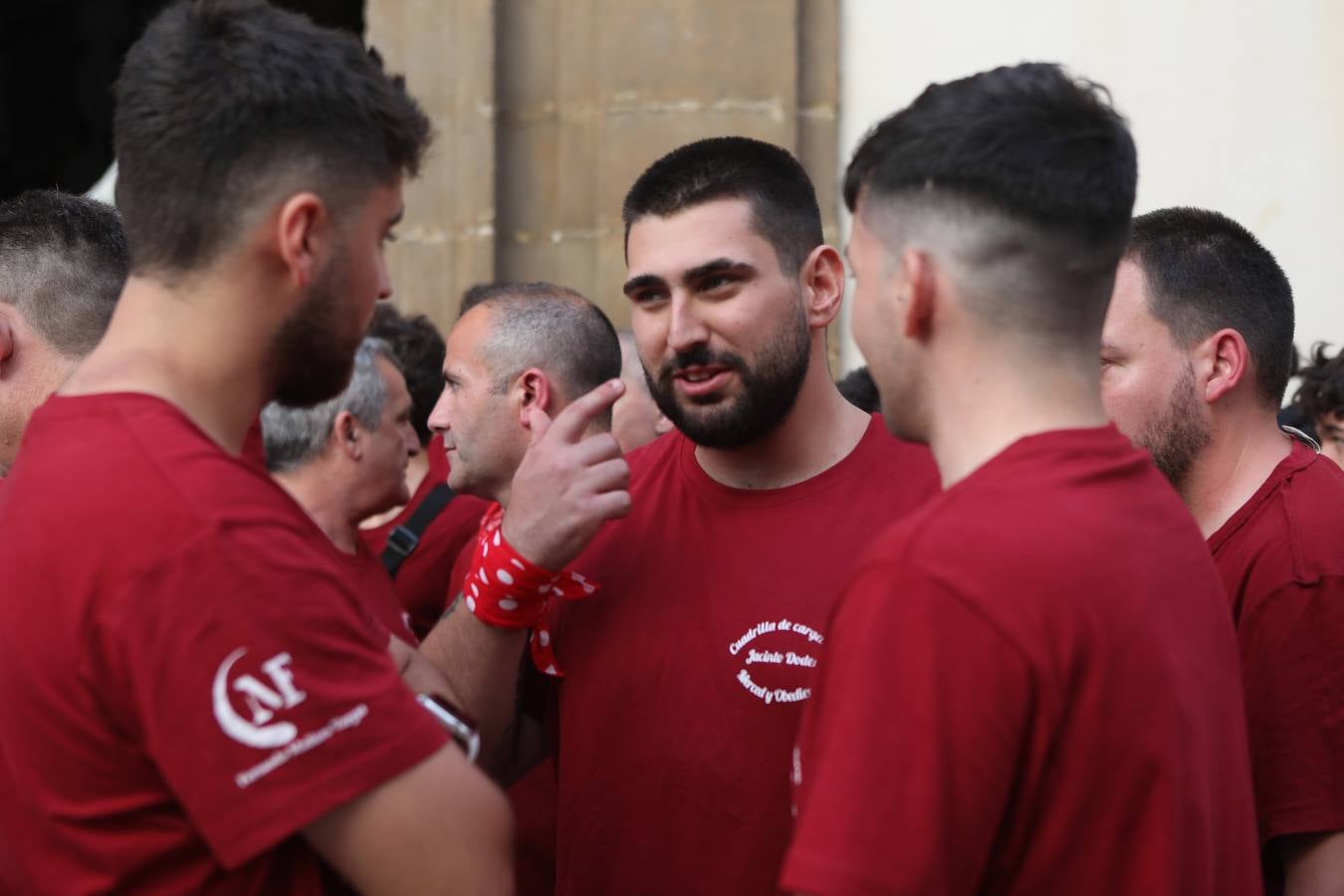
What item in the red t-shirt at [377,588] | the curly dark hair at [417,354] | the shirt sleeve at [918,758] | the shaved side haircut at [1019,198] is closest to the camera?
the shirt sleeve at [918,758]

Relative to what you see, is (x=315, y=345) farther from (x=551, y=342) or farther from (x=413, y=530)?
(x=413, y=530)

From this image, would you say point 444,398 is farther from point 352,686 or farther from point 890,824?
point 890,824

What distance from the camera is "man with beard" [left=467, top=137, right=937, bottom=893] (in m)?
2.48

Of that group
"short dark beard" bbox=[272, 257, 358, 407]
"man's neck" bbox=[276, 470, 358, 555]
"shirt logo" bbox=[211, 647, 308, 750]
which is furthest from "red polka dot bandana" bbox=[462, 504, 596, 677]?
"man's neck" bbox=[276, 470, 358, 555]

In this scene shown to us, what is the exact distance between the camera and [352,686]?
1.68 metres

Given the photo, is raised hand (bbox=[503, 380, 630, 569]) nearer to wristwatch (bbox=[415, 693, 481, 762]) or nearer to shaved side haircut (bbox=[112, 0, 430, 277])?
wristwatch (bbox=[415, 693, 481, 762])

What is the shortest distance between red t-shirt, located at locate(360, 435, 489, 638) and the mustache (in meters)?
1.53

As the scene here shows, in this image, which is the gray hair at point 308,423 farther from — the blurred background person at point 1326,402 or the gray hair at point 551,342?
the blurred background person at point 1326,402

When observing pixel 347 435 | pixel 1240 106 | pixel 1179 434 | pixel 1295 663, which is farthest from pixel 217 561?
pixel 1240 106

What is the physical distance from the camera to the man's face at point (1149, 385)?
2938 millimetres

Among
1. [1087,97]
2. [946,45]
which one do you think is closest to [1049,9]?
[946,45]

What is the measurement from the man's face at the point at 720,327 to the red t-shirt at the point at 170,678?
107cm

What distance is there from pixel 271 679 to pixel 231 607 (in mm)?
89

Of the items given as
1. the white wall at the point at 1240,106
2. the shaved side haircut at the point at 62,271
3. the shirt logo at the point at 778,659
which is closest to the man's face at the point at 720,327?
the shirt logo at the point at 778,659
